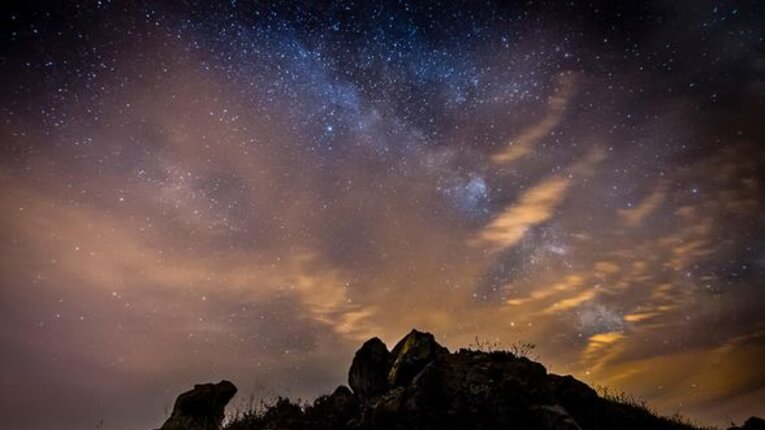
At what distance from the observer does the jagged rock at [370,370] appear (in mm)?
15781

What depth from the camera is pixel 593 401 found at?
15.1 m

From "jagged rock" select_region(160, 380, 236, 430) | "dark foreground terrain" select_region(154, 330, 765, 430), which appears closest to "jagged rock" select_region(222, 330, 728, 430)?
"dark foreground terrain" select_region(154, 330, 765, 430)

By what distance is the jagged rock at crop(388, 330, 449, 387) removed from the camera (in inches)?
598

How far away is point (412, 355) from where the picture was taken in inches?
615

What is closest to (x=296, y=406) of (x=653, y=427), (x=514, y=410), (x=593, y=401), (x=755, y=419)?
(x=514, y=410)

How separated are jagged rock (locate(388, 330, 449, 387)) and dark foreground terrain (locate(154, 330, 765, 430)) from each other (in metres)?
0.04

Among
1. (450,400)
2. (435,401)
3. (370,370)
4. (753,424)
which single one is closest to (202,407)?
(370,370)

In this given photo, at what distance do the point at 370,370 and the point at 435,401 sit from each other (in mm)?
3862

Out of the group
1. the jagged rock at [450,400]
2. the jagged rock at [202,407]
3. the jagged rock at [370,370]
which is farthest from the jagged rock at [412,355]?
the jagged rock at [202,407]

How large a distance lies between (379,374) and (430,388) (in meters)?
3.27

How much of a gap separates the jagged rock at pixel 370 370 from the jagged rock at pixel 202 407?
5.41m

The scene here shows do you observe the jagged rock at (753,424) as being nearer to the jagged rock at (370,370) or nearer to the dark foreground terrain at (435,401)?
the dark foreground terrain at (435,401)

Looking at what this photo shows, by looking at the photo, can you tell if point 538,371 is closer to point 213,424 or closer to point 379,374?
point 379,374

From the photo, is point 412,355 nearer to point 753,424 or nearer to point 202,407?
point 202,407
